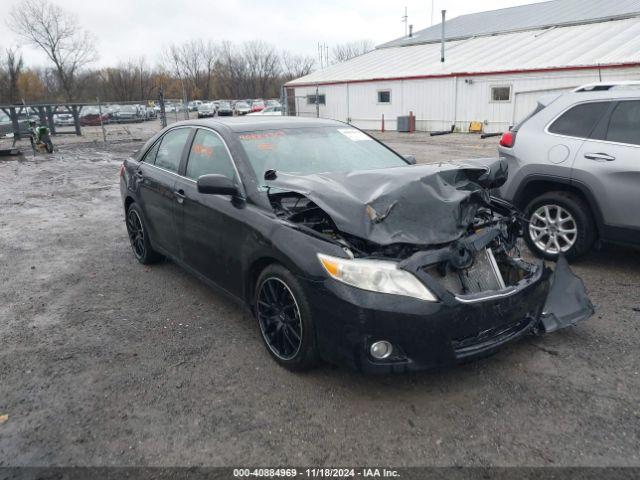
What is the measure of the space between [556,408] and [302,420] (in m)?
1.48

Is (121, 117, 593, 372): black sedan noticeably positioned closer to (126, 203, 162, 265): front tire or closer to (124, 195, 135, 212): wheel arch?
(126, 203, 162, 265): front tire

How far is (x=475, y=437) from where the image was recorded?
2684mm

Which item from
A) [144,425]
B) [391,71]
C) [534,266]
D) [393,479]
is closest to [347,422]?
[393,479]

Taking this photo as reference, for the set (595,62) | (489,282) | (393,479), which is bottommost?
(393,479)

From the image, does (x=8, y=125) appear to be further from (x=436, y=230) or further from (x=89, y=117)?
(x=436, y=230)

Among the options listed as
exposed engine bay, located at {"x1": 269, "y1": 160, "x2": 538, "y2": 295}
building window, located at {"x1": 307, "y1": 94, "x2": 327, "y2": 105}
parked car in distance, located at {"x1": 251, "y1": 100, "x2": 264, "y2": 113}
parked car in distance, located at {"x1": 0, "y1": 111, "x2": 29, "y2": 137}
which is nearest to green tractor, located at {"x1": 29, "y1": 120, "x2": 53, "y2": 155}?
parked car in distance, located at {"x1": 0, "y1": 111, "x2": 29, "y2": 137}

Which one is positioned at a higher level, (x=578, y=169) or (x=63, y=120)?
(x=63, y=120)

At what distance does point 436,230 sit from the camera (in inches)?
122

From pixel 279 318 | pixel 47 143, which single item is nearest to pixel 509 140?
pixel 279 318

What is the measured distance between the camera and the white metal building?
66.6 ft

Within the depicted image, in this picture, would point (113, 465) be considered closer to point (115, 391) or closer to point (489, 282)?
point (115, 391)

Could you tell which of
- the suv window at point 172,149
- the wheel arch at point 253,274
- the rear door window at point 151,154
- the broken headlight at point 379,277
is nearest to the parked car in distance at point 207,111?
the rear door window at point 151,154

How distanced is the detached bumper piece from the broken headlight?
1.28 metres

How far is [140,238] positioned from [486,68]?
69.5 ft
